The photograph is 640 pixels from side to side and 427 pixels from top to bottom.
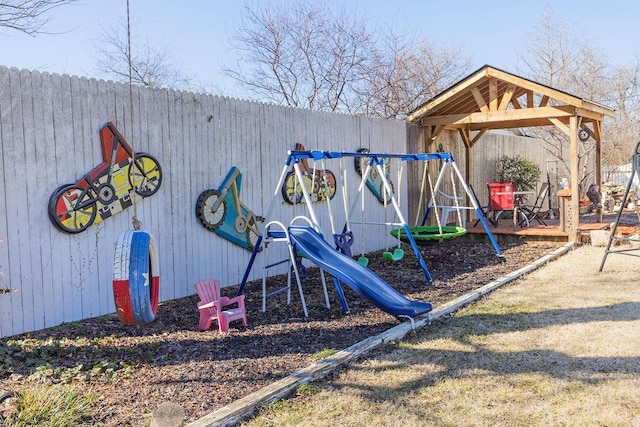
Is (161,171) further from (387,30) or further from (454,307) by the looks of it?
(387,30)

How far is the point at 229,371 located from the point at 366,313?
2.06m

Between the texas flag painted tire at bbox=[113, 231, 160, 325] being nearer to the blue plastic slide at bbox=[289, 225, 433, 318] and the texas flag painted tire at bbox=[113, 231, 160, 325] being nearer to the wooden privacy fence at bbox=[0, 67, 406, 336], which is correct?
the wooden privacy fence at bbox=[0, 67, 406, 336]

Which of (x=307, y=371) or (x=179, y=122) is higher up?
(x=179, y=122)

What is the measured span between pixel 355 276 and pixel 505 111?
255 inches

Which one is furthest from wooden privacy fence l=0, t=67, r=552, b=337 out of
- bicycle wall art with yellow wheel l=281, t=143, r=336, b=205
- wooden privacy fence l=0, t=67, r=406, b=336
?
bicycle wall art with yellow wheel l=281, t=143, r=336, b=205

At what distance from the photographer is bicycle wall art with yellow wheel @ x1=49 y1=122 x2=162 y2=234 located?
517cm

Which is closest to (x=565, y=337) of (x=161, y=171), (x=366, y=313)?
(x=366, y=313)

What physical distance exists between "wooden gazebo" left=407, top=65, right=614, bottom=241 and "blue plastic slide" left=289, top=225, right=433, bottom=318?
239 inches

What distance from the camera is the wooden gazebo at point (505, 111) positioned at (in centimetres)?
1000

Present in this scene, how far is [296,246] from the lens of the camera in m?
5.58

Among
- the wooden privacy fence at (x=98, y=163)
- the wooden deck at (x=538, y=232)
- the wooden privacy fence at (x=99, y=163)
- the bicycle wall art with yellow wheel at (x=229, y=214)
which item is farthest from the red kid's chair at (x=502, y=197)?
the bicycle wall art with yellow wheel at (x=229, y=214)

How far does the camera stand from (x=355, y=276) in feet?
17.4

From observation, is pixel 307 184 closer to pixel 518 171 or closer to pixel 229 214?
pixel 229 214

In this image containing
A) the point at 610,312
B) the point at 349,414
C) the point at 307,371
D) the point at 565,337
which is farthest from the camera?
the point at 610,312
